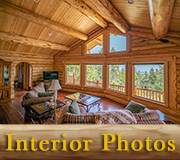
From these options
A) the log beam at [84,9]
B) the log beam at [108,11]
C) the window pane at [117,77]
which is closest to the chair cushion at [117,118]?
the log beam at [108,11]

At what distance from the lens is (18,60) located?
6000 millimetres

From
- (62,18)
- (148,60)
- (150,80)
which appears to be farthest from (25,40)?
(150,80)

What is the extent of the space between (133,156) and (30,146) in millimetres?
448

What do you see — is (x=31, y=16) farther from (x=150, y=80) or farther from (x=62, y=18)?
(x=150, y=80)

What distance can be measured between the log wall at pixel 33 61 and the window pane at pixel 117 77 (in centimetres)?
476

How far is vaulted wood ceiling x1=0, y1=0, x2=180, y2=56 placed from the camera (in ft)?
9.81

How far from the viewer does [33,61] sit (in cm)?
668

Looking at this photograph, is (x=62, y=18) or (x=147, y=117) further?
(x=62, y=18)

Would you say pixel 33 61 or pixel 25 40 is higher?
pixel 25 40

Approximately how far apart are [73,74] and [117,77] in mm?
3423

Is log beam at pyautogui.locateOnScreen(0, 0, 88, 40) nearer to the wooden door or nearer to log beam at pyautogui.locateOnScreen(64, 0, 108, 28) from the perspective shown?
log beam at pyautogui.locateOnScreen(64, 0, 108, 28)

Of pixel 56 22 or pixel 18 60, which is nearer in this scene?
pixel 56 22

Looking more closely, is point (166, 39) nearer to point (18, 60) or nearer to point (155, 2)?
point (155, 2)

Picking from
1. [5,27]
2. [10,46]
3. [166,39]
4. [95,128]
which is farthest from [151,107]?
[10,46]
